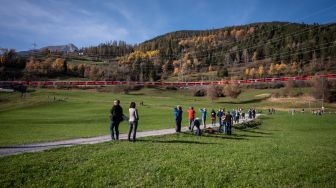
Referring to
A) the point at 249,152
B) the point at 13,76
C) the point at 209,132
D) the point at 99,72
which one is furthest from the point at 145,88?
the point at 249,152

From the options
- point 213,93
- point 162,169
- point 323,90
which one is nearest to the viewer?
point 162,169

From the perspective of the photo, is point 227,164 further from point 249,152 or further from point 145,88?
point 145,88

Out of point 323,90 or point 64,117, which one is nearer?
point 64,117

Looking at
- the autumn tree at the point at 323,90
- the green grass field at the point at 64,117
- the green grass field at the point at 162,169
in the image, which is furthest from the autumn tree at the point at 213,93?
the green grass field at the point at 162,169

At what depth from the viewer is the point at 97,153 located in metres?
13.5

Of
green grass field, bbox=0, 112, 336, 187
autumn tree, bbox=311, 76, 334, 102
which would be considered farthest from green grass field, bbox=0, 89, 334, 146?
autumn tree, bbox=311, 76, 334, 102

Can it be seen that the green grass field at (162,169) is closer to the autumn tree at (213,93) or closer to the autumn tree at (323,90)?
the autumn tree at (323,90)

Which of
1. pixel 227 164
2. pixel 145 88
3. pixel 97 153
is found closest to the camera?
pixel 227 164

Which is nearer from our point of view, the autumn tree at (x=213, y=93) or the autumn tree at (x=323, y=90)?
the autumn tree at (x=323, y=90)

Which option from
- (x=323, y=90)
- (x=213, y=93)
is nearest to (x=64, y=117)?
(x=213, y=93)

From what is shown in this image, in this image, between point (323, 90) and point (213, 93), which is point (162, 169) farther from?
point (323, 90)

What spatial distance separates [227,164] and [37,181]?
7765 mm

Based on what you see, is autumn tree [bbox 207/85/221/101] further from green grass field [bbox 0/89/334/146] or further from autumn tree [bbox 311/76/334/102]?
autumn tree [bbox 311/76/334/102]

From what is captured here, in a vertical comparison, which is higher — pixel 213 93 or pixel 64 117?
pixel 213 93
